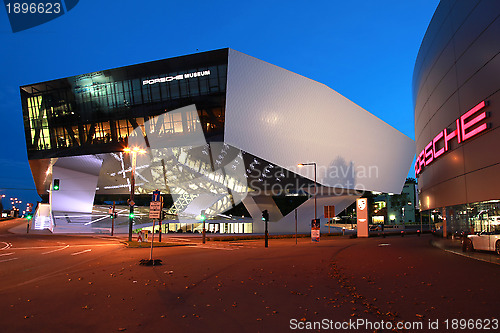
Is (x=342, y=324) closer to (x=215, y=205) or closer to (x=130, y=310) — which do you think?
(x=130, y=310)

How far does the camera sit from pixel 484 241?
1589 cm

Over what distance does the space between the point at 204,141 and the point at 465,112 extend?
105 ft

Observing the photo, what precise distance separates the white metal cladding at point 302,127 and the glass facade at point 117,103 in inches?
86.6

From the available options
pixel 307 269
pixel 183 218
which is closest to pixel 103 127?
pixel 183 218

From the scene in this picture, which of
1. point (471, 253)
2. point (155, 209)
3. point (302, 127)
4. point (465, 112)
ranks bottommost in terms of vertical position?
point (471, 253)

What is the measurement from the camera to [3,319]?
6.31 meters

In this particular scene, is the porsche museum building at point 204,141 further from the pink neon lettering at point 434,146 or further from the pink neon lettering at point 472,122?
the pink neon lettering at point 472,122

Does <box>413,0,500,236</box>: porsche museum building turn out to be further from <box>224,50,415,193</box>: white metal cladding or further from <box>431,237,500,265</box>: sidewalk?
<box>224,50,415,193</box>: white metal cladding

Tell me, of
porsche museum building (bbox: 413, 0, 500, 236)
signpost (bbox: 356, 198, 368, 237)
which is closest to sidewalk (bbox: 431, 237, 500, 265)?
porsche museum building (bbox: 413, 0, 500, 236)

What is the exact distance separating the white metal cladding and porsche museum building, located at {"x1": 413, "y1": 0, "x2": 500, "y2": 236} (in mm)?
22070

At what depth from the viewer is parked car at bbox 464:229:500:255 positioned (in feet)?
49.1

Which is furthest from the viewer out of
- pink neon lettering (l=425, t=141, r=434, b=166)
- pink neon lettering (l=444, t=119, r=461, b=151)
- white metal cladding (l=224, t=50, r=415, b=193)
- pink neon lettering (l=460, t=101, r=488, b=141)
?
white metal cladding (l=224, t=50, r=415, b=193)

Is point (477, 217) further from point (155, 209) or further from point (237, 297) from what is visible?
point (155, 209)

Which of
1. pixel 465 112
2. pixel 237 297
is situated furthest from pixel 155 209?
pixel 465 112
